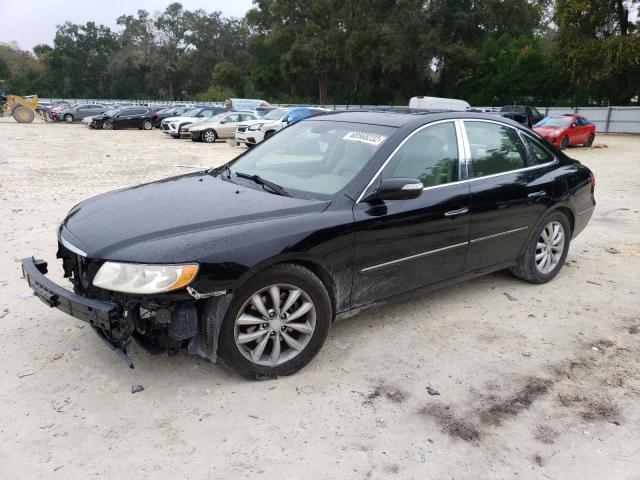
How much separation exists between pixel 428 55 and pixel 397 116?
44.6m

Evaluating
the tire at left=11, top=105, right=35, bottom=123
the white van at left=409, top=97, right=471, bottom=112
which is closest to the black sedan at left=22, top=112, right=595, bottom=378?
the white van at left=409, top=97, right=471, bottom=112

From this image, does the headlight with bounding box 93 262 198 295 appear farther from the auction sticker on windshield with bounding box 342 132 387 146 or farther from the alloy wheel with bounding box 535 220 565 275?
the alloy wheel with bounding box 535 220 565 275

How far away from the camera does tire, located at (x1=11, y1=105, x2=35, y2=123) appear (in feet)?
113

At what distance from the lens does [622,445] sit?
2.87m

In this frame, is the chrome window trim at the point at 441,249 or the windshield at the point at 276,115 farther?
the windshield at the point at 276,115

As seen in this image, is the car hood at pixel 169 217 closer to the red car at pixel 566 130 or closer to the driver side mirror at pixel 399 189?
the driver side mirror at pixel 399 189

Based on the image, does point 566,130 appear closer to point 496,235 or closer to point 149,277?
point 496,235

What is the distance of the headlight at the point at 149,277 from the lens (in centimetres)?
289

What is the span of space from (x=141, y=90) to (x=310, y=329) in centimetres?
8805

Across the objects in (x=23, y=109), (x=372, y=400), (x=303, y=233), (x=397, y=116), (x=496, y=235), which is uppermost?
(x=23, y=109)

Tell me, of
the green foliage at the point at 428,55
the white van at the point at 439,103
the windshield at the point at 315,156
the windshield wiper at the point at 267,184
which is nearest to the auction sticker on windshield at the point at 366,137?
the windshield at the point at 315,156

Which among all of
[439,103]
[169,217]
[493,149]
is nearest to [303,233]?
[169,217]

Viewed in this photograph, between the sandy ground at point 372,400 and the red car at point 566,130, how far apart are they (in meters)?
17.7

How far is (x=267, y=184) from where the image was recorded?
3.94 meters
